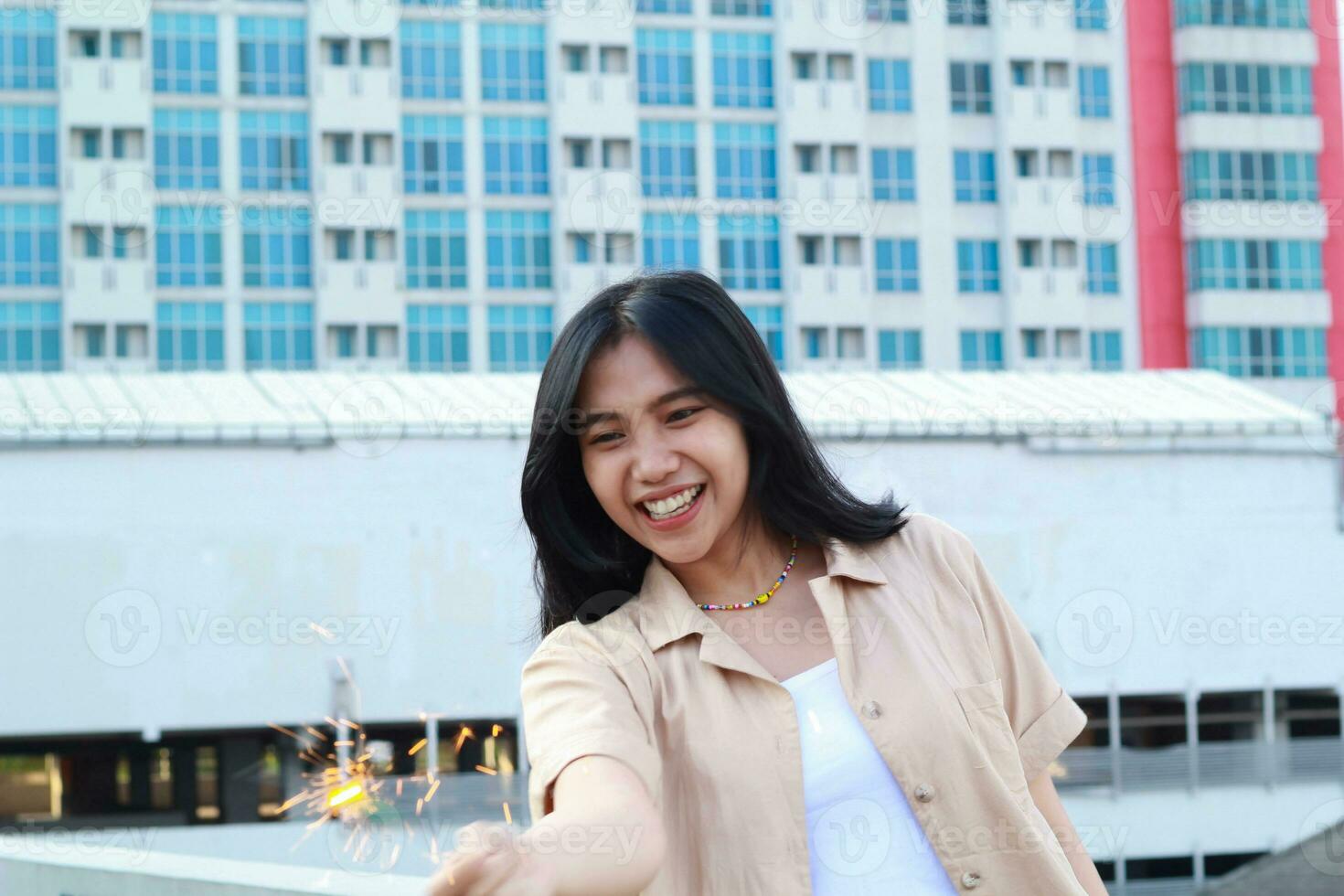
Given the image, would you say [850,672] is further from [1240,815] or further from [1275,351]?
[1275,351]

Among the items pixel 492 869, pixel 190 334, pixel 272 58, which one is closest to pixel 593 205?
→ pixel 272 58

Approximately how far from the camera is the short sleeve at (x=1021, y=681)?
1934mm

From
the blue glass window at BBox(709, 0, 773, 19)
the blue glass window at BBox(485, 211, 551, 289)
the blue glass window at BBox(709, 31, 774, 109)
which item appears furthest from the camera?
the blue glass window at BBox(709, 31, 774, 109)

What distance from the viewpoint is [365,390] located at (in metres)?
18.7

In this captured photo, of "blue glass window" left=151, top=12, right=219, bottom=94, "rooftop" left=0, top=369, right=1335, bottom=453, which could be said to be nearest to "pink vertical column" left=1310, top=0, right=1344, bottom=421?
"rooftop" left=0, top=369, right=1335, bottom=453

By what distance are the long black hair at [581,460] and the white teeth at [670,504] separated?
0.11m

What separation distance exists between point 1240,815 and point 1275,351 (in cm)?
2097

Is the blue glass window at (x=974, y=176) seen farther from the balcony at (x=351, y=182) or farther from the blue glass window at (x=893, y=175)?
the balcony at (x=351, y=182)

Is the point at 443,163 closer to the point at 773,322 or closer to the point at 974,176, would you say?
the point at 773,322

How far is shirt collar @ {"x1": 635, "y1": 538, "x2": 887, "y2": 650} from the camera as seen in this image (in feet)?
6.02

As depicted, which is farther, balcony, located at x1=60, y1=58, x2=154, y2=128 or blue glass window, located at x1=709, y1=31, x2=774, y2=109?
blue glass window, located at x1=709, y1=31, x2=774, y2=109

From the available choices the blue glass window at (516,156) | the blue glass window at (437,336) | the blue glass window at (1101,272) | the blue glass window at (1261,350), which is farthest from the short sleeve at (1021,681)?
the blue glass window at (1101,272)

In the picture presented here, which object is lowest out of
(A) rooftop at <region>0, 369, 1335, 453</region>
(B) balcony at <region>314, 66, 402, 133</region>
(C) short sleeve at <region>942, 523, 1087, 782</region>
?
(C) short sleeve at <region>942, 523, 1087, 782</region>

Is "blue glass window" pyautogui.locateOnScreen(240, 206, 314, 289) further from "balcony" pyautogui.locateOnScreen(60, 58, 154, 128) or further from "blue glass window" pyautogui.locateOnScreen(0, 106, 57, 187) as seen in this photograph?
"blue glass window" pyautogui.locateOnScreen(0, 106, 57, 187)
